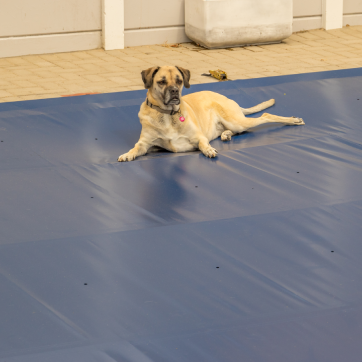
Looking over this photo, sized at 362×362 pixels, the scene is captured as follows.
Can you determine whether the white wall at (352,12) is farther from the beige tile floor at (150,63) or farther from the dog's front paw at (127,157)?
the dog's front paw at (127,157)

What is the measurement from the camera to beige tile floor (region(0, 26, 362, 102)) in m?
7.17

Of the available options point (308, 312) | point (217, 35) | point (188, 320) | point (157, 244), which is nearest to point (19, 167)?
point (157, 244)

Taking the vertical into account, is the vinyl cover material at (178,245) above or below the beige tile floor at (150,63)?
below

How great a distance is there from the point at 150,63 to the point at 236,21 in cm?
152

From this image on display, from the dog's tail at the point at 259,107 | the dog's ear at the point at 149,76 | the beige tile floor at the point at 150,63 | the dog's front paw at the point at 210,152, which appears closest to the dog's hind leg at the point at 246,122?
the dog's tail at the point at 259,107

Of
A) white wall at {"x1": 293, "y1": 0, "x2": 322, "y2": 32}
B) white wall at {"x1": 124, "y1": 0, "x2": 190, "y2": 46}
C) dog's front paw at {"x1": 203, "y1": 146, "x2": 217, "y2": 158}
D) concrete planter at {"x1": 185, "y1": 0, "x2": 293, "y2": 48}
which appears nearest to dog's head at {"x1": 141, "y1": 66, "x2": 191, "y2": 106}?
dog's front paw at {"x1": 203, "y1": 146, "x2": 217, "y2": 158}

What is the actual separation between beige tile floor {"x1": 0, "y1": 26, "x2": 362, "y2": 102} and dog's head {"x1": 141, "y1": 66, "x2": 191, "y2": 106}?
2154mm

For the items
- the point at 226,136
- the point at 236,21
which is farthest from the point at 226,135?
the point at 236,21

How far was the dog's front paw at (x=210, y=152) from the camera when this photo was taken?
4.92m

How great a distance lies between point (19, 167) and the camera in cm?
474

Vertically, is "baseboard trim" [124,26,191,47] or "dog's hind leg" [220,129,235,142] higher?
"baseboard trim" [124,26,191,47]

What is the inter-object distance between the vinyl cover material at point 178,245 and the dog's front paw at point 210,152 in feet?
0.25

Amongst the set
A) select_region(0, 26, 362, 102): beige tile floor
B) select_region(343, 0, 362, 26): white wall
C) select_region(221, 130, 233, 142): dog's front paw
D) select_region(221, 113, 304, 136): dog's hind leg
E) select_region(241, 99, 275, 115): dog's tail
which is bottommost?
select_region(221, 130, 233, 142): dog's front paw

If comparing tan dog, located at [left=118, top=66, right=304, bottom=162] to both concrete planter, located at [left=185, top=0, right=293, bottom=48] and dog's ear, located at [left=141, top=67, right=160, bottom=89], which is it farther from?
concrete planter, located at [left=185, top=0, right=293, bottom=48]
